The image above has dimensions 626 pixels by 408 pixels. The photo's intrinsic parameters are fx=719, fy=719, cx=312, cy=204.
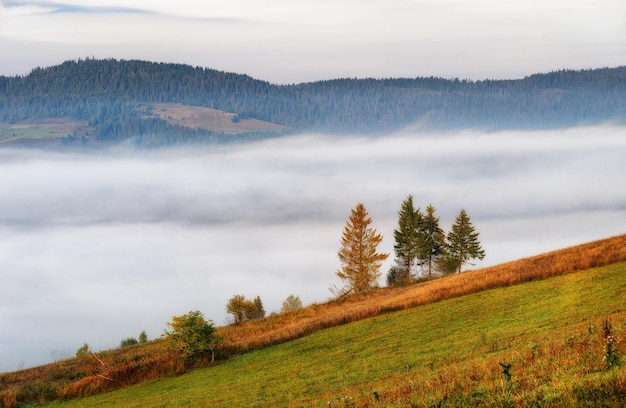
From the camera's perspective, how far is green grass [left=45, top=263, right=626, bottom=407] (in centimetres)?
1377

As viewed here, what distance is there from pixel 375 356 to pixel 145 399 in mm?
9689

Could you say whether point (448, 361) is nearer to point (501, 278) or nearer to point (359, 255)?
point (501, 278)

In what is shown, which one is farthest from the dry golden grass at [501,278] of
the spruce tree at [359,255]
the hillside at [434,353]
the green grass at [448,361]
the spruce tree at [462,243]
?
the spruce tree at [462,243]

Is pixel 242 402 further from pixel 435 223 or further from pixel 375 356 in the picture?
pixel 435 223

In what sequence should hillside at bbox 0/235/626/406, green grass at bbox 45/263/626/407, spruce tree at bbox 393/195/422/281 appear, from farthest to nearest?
spruce tree at bbox 393/195/422/281, hillside at bbox 0/235/626/406, green grass at bbox 45/263/626/407

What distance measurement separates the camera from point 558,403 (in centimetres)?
1209

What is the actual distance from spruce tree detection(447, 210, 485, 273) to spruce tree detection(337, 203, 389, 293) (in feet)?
31.5

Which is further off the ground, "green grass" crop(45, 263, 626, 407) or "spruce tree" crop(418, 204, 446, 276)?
"spruce tree" crop(418, 204, 446, 276)

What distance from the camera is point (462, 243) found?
87.5 meters

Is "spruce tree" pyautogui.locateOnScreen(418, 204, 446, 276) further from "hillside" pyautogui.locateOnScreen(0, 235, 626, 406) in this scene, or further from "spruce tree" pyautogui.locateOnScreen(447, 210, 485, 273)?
"hillside" pyautogui.locateOnScreen(0, 235, 626, 406)

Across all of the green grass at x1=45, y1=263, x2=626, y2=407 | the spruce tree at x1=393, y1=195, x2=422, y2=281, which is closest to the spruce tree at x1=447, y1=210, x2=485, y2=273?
the spruce tree at x1=393, y1=195, x2=422, y2=281

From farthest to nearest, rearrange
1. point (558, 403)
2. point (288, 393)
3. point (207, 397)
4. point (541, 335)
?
1. point (207, 397)
2. point (288, 393)
3. point (541, 335)
4. point (558, 403)

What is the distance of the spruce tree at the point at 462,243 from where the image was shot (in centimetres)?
8750

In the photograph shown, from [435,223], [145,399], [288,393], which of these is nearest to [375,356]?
[288,393]
